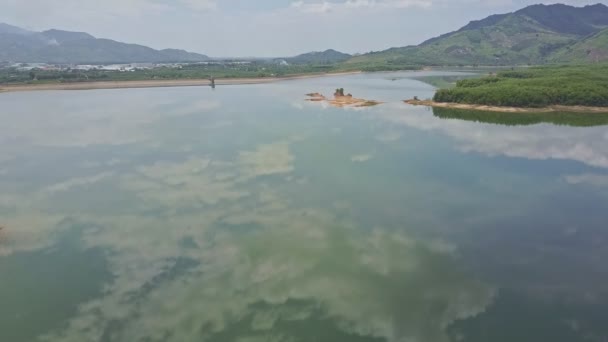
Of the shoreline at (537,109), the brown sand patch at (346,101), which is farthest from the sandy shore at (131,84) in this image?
the shoreline at (537,109)

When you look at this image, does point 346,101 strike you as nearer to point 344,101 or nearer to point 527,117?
point 344,101

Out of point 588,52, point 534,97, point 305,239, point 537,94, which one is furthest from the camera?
point 588,52

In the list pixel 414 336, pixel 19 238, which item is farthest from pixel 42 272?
pixel 414 336

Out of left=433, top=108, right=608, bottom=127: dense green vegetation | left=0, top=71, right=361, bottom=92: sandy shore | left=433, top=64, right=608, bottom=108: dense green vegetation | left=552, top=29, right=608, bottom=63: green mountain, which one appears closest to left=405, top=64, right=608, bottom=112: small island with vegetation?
left=433, top=64, right=608, bottom=108: dense green vegetation

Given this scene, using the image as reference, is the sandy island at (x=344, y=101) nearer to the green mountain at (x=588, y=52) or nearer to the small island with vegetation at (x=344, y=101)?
the small island with vegetation at (x=344, y=101)

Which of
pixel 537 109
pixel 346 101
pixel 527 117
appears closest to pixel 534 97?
pixel 537 109
